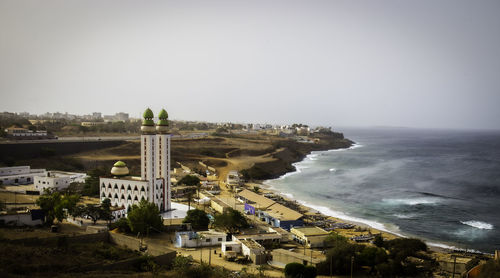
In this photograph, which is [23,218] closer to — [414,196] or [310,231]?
[310,231]

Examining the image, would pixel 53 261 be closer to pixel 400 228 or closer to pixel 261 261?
pixel 261 261

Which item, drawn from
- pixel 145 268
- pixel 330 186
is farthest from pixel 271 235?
pixel 330 186

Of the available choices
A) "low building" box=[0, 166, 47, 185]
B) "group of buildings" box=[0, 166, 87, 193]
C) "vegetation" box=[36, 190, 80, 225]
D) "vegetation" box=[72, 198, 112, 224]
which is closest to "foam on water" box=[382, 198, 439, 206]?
"vegetation" box=[72, 198, 112, 224]

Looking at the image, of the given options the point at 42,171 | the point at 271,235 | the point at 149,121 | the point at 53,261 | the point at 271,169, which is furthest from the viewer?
the point at 271,169

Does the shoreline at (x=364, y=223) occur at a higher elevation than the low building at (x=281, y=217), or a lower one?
lower

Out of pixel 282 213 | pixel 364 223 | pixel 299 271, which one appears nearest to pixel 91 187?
pixel 282 213

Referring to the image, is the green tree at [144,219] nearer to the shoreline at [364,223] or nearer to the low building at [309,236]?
the low building at [309,236]

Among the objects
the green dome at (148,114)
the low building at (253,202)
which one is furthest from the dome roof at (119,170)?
the low building at (253,202)

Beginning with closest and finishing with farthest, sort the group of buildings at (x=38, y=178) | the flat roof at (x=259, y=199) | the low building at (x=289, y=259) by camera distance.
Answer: the low building at (x=289, y=259) < the flat roof at (x=259, y=199) < the group of buildings at (x=38, y=178)
